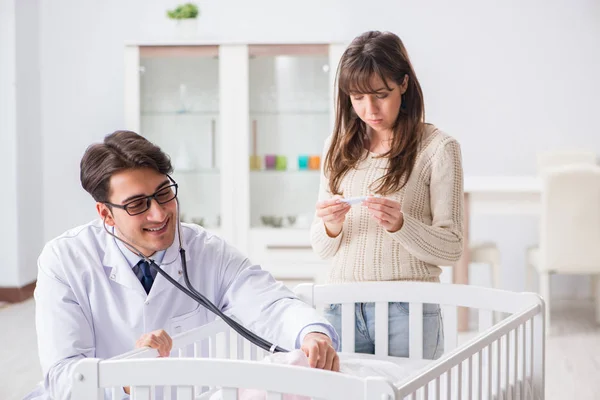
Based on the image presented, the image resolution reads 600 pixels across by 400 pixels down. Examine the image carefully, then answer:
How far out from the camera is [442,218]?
1755mm

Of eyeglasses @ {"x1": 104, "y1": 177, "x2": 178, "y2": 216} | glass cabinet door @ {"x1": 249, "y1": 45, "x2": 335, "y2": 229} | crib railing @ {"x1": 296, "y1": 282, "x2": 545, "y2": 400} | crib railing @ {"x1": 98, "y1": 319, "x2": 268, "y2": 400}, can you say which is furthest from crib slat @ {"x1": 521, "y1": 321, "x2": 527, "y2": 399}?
glass cabinet door @ {"x1": 249, "y1": 45, "x2": 335, "y2": 229}

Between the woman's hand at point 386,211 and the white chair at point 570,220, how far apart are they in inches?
93.1

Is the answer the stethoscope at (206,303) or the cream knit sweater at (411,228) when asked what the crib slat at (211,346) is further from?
the cream knit sweater at (411,228)

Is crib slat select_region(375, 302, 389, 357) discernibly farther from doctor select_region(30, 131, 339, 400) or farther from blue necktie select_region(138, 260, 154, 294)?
blue necktie select_region(138, 260, 154, 294)

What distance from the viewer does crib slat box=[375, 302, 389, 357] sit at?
5.94 feet

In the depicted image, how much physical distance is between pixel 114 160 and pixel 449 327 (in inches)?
35.4

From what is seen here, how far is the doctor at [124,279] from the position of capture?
1.47 m

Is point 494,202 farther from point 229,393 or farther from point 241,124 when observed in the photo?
point 229,393

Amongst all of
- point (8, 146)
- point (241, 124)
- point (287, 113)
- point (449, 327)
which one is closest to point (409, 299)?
point (449, 327)

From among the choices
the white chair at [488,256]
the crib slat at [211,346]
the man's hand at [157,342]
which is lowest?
the white chair at [488,256]

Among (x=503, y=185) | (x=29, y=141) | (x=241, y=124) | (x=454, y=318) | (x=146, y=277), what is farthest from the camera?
(x=29, y=141)

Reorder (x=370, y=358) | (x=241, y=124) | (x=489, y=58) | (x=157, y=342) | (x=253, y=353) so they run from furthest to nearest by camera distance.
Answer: (x=489, y=58)
(x=241, y=124)
(x=370, y=358)
(x=253, y=353)
(x=157, y=342)

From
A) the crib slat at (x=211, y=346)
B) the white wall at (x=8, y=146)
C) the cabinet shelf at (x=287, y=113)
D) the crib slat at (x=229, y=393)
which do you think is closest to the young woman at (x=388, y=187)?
the crib slat at (x=211, y=346)

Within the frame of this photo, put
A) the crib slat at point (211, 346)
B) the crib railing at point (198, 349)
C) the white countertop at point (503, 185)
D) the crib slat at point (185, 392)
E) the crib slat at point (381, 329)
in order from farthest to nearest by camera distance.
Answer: the white countertop at point (503, 185)
the crib slat at point (381, 329)
the crib slat at point (211, 346)
the crib railing at point (198, 349)
the crib slat at point (185, 392)
